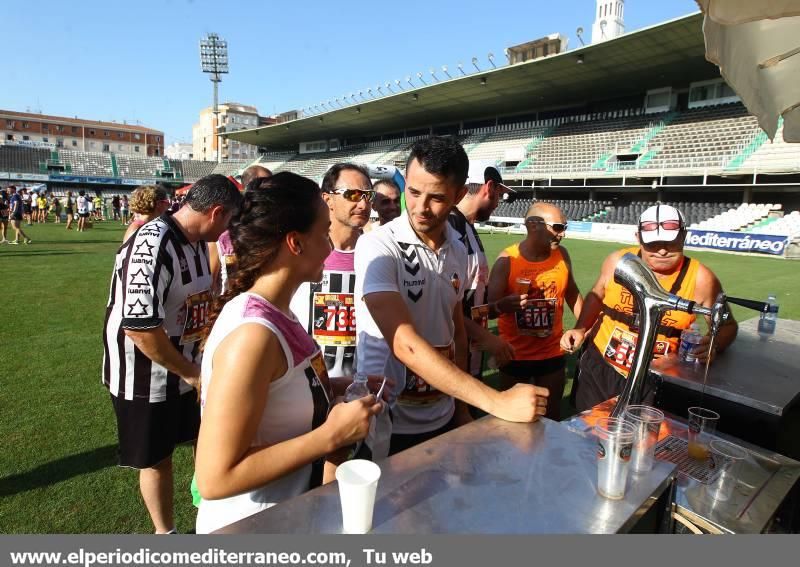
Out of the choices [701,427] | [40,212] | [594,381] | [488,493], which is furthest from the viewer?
[40,212]

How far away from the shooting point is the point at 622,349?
270 cm

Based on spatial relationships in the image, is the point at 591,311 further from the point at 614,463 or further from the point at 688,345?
the point at 614,463

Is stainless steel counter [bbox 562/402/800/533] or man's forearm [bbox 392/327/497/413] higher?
man's forearm [bbox 392/327/497/413]

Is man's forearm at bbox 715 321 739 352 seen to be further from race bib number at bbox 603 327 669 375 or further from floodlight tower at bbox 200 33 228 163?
floodlight tower at bbox 200 33 228 163

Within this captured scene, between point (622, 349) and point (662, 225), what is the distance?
0.74 meters

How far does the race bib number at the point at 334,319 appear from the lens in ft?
8.29

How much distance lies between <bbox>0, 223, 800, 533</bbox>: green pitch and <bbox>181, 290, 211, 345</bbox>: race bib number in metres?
1.12

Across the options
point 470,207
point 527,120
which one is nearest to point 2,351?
point 470,207

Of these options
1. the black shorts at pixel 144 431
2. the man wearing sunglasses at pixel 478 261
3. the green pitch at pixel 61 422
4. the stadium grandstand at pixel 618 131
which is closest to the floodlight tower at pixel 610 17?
the stadium grandstand at pixel 618 131

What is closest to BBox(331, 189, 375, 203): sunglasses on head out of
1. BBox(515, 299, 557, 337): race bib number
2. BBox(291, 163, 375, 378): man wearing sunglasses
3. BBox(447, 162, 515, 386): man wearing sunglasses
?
BBox(291, 163, 375, 378): man wearing sunglasses

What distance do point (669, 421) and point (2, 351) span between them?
6.68 m

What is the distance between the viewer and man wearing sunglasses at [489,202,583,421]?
3471 mm

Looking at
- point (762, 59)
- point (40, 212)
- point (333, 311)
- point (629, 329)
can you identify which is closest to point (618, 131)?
point (629, 329)

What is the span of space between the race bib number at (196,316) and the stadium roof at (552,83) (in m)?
24.6
